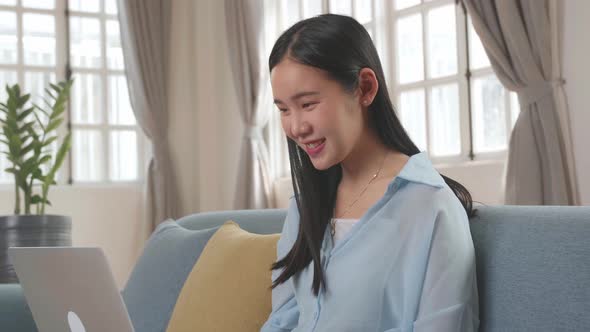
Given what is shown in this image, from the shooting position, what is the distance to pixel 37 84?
6.22 metres

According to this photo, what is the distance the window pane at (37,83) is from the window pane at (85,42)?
0.76 ft

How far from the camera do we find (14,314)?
2539 millimetres

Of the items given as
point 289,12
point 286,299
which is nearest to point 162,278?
point 286,299

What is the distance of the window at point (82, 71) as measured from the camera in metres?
6.16

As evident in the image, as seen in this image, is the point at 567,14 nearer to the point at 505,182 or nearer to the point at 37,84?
the point at 505,182

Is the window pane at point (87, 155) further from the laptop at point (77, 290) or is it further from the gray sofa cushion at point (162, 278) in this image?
the laptop at point (77, 290)

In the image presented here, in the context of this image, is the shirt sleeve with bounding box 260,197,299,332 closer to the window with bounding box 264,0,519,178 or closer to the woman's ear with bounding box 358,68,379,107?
the woman's ear with bounding box 358,68,379,107

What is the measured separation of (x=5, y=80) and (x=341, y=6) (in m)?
2.64

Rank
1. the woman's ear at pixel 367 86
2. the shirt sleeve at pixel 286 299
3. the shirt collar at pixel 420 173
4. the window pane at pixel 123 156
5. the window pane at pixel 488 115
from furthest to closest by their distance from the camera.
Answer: the window pane at pixel 123 156 < the window pane at pixel 488 115 < the shirt sleeve at pixel 286 299 < the woman's ear at pixel 367 86 < the shirt collar at pixel 420 173

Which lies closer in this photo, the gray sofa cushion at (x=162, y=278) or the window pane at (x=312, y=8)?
the gray sofa cushion at (x=162, y=278)

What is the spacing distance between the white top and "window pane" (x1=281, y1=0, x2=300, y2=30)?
4.65 meters

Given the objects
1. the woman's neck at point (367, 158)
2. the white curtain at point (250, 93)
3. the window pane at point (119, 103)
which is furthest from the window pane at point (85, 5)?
the woman's neck at point (367, 158)

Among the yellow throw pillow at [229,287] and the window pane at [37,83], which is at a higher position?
the window pane at [37,83]

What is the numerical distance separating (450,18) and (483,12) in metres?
0.62
